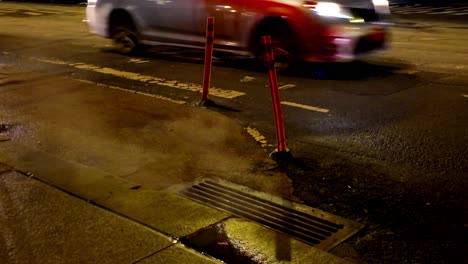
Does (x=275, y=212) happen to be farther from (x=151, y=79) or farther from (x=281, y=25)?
(x=151, y=79)

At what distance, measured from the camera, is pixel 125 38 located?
12.4m

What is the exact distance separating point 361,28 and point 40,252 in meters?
6.83

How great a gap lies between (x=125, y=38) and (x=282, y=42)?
12.5 feet

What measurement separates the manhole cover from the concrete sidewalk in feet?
0.53

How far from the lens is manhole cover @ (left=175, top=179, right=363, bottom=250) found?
4.40 meters

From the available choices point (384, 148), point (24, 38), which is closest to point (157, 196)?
point (384, 148)

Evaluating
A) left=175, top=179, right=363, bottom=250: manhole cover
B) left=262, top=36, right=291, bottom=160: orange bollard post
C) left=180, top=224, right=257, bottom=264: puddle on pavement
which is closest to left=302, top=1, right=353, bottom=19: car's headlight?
left=262, top=36, right=291, bottom=160: orange bollard post

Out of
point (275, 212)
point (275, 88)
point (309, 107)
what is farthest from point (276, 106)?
point (309, 107)

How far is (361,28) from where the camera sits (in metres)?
9.58

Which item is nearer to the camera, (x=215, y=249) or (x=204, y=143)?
(x=215, y=249)

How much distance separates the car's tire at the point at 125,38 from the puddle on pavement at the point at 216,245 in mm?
8323

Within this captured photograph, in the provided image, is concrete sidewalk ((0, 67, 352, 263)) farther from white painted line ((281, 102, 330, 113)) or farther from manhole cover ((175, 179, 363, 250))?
white painted line ((281, 102, 330, 113))

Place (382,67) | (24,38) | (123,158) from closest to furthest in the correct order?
(123,158), (382,67), (24,38)

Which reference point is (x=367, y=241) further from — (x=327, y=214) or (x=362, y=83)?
(x=362, y=83)
